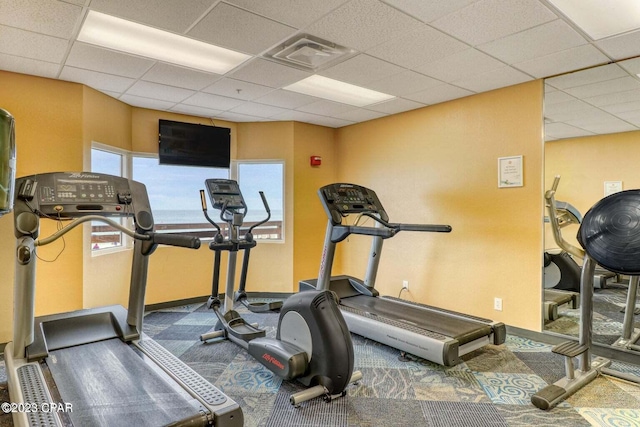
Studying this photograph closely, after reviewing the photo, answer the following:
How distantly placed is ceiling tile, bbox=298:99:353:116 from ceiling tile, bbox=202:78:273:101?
74 centimetres

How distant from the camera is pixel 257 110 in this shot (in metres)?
4.94

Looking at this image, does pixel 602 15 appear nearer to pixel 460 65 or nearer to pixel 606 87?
pixel 460 65

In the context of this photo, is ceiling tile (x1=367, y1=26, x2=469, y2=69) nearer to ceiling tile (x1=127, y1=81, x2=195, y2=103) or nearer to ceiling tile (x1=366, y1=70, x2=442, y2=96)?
ceiling tile (x1=366, y1=70, x2=442, y2=96)

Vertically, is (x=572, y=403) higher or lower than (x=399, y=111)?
lower

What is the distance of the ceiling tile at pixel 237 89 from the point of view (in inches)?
152

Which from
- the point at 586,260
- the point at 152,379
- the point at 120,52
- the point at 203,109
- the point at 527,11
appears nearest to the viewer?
the point at 152,379

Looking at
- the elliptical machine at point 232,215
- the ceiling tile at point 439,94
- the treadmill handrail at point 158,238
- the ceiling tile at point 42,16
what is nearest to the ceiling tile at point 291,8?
the ceiling tile at point 42,16

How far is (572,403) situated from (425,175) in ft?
9.44

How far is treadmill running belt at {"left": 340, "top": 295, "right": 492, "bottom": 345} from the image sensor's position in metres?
3.23

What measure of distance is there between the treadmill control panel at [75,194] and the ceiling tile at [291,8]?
1.54m

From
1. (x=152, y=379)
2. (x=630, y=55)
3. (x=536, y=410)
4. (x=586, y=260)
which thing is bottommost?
(x=536, y=410)

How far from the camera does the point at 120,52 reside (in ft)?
10.1

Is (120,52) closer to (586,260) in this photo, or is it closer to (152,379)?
(152,379)

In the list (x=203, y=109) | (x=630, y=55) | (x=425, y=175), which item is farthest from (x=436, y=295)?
(x=203, y=109)
